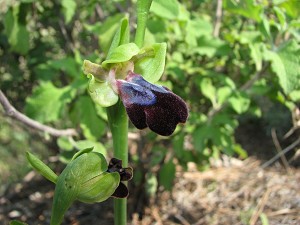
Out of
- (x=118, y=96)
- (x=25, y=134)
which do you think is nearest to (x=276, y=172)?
(x=25, y=134)

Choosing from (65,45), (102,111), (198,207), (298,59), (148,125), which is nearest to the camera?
(148,125)

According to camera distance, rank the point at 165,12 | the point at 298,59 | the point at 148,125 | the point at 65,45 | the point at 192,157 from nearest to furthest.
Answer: the point at 148,125
the point at 165,12
the point at 298,59
the point at 192,157
the point at 65,45

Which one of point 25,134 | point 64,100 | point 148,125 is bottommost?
point 25,134

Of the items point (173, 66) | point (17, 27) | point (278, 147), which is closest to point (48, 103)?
point (17, 27)

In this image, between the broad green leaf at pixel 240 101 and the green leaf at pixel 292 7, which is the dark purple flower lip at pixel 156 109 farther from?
the broad green leaf at pixel 240 101

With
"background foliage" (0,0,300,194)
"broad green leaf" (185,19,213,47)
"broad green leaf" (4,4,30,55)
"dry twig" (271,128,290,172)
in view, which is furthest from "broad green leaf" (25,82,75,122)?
"dry twig" (271,128,290,172)

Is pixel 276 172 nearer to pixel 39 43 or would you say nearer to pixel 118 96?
pixel 39 43

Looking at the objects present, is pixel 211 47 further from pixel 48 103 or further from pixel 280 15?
pixel 48 103
